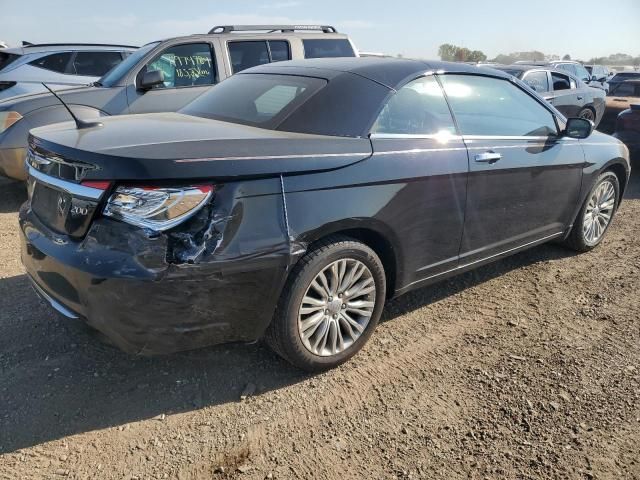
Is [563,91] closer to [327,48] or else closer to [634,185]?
[634,185]

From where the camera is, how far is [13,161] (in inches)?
221

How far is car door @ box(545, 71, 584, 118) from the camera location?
948 cm

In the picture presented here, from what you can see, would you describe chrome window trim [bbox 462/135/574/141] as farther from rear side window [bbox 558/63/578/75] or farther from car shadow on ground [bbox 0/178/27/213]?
rear side window [bbox 558/63/578/75]

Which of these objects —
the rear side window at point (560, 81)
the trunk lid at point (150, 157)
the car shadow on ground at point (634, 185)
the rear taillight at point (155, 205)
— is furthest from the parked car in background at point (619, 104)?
the rear taillight at point (155, 205)

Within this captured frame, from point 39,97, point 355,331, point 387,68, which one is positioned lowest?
point 355,331

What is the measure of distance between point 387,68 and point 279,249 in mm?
1506

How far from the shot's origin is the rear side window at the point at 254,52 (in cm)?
677

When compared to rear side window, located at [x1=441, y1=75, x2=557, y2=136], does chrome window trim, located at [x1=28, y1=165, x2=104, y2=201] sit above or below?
below

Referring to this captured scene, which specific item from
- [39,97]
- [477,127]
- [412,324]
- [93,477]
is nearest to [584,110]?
[477,127]

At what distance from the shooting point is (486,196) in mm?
3443

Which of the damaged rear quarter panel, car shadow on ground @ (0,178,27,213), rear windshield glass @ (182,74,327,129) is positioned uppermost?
rear windshield glass @ (182,74,327,129)

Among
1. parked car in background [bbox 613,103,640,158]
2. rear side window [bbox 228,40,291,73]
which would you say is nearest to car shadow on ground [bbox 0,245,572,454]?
rear side window [bbox 228,40,291,73]

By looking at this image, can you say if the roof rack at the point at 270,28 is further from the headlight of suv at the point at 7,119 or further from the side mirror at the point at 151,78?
the headlight of suv at the point at 7,119

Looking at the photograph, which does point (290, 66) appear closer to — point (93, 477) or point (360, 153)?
point (360, 153)
